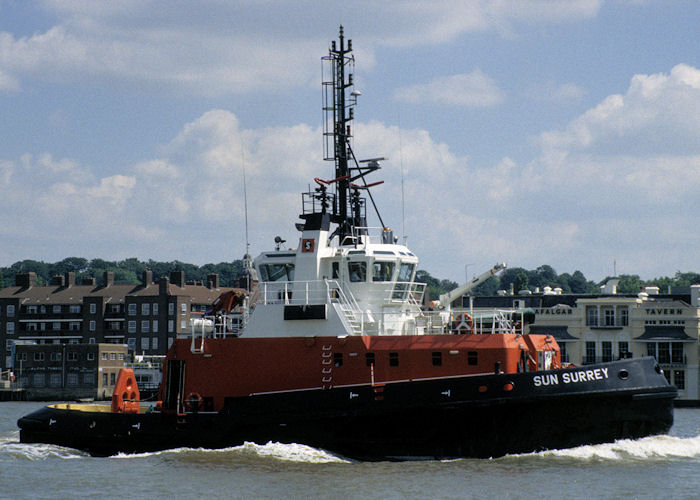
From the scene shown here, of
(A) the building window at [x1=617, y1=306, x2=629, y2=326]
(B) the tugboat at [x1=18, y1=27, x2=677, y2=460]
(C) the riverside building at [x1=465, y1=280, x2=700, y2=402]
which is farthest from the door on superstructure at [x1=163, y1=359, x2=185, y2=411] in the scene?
(A) the building window at [x1=617, y1=306, x2=629, y2=326]

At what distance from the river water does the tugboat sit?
43 centimetres

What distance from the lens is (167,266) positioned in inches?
6407

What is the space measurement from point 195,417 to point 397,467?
198 inches

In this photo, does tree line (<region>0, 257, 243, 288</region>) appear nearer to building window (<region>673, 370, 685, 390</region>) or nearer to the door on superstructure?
building window (<region>673, 370, 685, 390</region>)

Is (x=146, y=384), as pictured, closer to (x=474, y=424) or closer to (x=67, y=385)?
(x=67, y=385)

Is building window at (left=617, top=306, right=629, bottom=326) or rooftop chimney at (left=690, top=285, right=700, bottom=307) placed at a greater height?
rooftop chimney at (left=690, top=285, right=700, bottom=307)

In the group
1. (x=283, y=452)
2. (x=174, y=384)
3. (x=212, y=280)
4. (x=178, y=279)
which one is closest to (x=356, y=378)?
(x=283, y=452)

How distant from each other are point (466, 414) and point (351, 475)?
2812mm

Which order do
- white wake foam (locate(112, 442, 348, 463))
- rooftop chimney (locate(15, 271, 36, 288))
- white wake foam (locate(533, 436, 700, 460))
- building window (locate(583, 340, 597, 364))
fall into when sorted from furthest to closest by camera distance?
rooftop chimney (locate(15, 271, 36, 288)) → building window (locate(583, 340, 597, 364)) → white wake foam (locate(112, 442, 348, 463)) → white wake foam (locate(533, 436, 700, 460))

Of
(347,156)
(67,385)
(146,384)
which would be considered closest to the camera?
(347,156)

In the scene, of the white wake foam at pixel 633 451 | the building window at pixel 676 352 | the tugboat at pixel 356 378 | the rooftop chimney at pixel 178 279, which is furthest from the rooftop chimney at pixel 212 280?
the white wake foam at pixel 633 451

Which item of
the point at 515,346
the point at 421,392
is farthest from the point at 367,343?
the point at 515,346

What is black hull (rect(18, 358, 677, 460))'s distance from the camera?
20.5 metres

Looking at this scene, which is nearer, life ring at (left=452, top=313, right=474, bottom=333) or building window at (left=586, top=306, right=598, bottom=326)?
life ring at (left=452, top=313, right=474, bottom=333)
